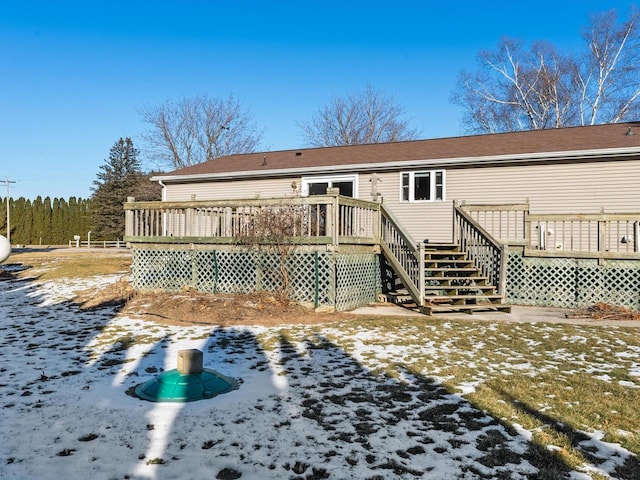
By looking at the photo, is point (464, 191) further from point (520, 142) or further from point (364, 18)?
point (364, 18)

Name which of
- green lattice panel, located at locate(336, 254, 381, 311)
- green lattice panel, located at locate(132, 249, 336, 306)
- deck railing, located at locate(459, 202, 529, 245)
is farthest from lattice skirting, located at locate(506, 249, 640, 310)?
green lattice panel, located at locate(132, 249, 336, 306)

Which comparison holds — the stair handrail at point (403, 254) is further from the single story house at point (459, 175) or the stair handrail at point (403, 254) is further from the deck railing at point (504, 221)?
the deck railing at point (504, 221)

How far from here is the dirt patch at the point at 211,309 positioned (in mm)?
8203

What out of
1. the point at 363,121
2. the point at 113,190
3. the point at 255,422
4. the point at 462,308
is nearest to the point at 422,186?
the point at 462,308

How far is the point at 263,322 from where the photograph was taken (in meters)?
8.05

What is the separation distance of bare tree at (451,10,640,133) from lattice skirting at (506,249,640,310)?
70.9 ft

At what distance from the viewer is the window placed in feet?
42.9

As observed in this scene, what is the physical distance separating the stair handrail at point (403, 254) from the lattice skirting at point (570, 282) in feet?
7.88

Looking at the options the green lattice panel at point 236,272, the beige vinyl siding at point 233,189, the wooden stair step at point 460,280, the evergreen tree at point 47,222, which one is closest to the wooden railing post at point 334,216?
the green lattice panel at point 236,272

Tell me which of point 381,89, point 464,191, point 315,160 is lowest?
point 464,191

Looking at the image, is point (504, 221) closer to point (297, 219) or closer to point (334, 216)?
point (334, 216)

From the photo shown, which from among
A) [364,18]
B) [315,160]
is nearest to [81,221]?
[364,18]

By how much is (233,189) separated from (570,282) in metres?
9.88

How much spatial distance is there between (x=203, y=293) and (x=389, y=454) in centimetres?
761
